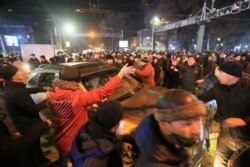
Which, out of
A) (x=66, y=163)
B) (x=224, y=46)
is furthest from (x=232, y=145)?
(x=224, y=46)

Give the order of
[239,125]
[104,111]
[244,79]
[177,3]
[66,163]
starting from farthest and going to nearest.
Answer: [177,3] < [66,163] < [244,79] < [239,125] < [104,111]

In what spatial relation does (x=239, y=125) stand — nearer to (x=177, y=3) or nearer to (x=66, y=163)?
(x=66, y=163)

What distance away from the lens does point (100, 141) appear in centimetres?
181

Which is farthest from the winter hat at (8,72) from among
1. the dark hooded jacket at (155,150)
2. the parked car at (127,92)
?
the dark hooded jacket at (155,150)

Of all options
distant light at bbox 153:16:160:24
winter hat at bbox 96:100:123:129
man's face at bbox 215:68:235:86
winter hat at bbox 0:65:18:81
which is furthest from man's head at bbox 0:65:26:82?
distant light at bbox 153:16:160:24

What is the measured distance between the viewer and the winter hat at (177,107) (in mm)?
1439

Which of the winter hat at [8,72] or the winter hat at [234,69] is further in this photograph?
the winter hat at [8,72]

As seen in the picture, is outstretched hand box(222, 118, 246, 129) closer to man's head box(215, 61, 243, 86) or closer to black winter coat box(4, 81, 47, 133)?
man's head box(215, 61, 243, 86)

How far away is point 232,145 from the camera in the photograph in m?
2.98

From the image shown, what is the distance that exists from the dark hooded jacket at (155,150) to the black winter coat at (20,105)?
2370mm

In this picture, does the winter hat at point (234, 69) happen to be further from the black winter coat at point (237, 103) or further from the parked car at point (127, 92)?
the parked car at point (127, 92)

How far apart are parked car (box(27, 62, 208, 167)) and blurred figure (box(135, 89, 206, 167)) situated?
1964mm

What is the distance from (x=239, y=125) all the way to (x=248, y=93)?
47cm

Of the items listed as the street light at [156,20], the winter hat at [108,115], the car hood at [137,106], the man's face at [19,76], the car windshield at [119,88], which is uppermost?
the street light at [156,20]
